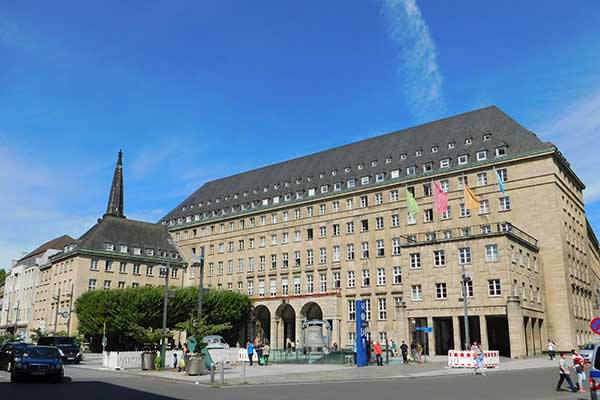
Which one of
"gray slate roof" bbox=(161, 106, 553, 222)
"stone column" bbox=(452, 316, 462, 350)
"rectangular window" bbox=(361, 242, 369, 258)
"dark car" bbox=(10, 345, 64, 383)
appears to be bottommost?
"dark car" bbox=(10, 345, 64, 383)

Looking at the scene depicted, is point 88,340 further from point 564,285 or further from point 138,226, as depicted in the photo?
point 564,285

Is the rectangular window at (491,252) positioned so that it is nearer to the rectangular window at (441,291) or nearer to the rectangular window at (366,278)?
the rectangular window at (441,291)

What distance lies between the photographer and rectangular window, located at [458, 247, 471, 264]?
46406 millimetres

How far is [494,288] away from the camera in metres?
44.6

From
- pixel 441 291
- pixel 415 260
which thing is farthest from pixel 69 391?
pixel 415 260

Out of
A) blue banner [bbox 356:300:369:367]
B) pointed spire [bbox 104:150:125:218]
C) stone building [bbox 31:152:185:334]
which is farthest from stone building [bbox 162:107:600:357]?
pointed spire [bbox 104:150:125:218]

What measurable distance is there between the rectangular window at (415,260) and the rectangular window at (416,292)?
1.90m

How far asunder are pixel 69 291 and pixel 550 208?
59.0 metres

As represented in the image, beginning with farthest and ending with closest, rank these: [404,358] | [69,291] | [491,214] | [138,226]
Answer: [138,226] < [69,291] < [491,214] < [404,358]

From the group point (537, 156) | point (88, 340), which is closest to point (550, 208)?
point (537, 156)

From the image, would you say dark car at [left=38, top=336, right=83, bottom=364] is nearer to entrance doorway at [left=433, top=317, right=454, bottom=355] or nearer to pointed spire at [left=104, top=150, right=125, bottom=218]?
entrance doorway at [left=433, top=317, right=454, bottom=355]

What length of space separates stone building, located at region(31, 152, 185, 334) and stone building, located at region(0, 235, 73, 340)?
8.40ft

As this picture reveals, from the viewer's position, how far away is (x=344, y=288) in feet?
205

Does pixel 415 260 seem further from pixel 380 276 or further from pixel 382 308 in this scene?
pixel 382 308
